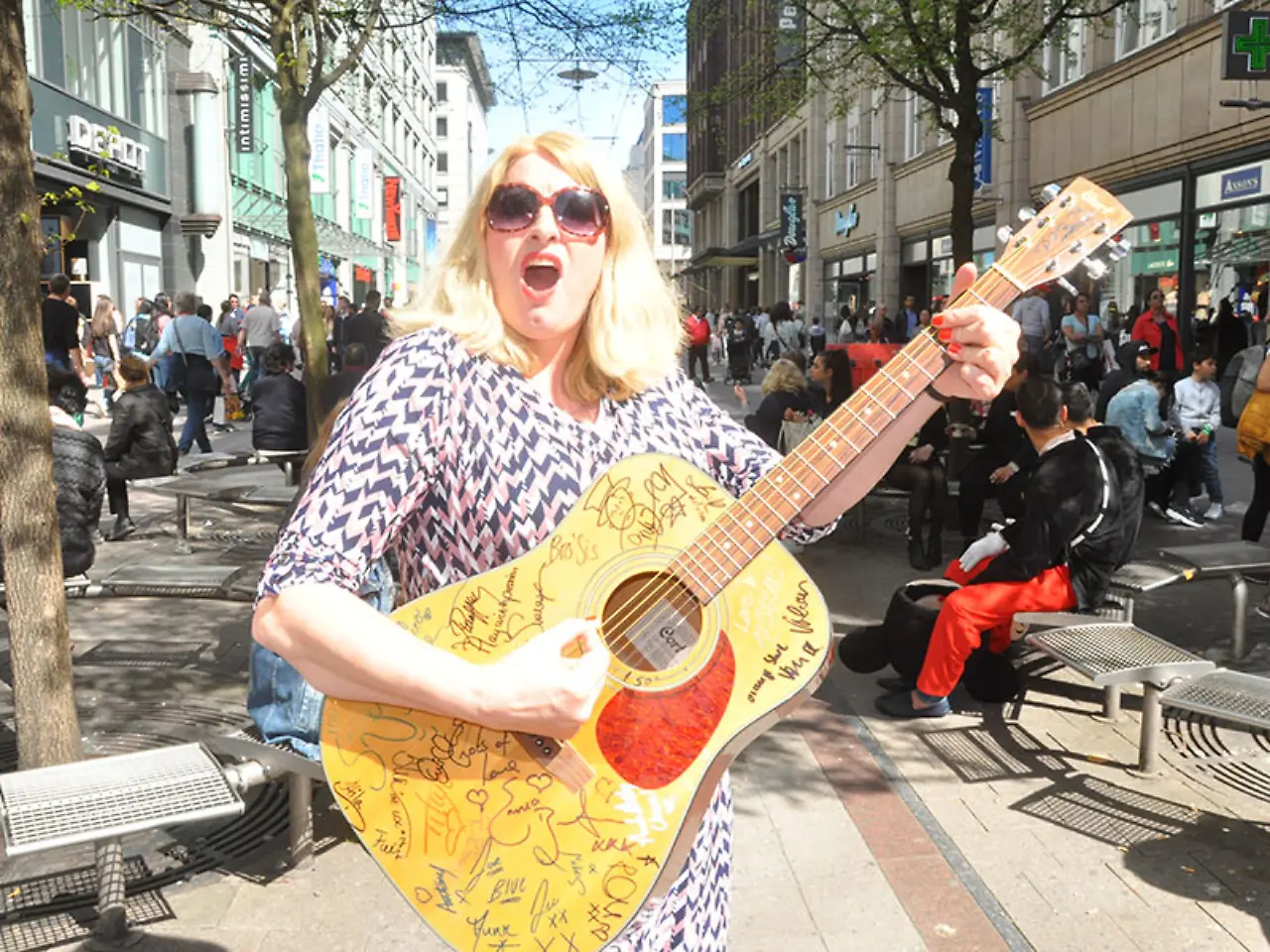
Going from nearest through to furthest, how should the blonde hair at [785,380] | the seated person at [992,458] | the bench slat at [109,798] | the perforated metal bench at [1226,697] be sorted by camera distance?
the bench slat at [109,798] < the perforated metal bench at [1226,697] < the seated person at [992,458] < the blonde hair at [785,380]

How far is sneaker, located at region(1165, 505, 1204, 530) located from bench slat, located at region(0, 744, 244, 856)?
29.3ft

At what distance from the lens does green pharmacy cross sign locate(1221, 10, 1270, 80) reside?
13.1m

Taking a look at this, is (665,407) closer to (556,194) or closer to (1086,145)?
(556,194)

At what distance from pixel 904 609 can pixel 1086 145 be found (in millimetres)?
17239

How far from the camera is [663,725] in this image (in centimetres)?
181

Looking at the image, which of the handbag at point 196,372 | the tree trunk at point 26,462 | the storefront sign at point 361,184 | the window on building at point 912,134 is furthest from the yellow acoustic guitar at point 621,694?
the storefront sign at point 361,184

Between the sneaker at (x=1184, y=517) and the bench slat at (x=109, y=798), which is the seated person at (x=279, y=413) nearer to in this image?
the sneaker at (x=1184, y=517)

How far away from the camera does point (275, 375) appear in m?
11.2

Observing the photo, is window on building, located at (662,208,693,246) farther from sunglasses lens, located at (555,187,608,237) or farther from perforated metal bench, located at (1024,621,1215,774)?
sunglasses lens, located at (555,187,608,237)

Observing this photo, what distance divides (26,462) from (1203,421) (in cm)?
954

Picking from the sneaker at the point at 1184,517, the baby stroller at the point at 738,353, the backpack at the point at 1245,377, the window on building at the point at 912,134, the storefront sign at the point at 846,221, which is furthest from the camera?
the storefront sign at the point at 846,221

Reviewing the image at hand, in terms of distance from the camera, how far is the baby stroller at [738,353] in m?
27.9

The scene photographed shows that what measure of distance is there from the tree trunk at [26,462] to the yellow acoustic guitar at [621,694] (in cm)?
285

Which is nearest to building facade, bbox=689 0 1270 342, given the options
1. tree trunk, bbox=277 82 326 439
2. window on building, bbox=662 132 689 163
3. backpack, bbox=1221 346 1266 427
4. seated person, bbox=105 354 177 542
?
backpack, bbox=1221 346 1266 427
